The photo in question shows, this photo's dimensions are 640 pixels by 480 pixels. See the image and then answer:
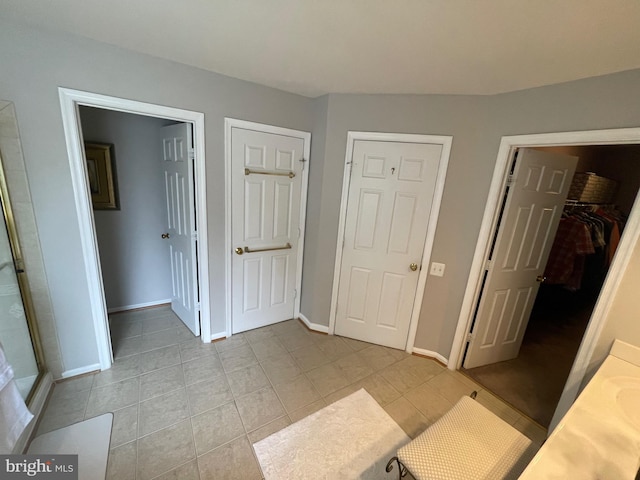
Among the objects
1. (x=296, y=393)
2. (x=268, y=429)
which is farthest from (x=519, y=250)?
(x=268, y=429)

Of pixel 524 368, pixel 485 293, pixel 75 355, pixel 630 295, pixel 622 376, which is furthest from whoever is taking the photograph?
pixel 524 368

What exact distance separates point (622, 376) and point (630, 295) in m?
0.42

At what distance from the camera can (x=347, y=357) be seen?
7.68 feet

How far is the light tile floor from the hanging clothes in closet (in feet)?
6.53

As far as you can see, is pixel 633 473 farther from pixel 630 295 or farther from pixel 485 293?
pixel 485 293

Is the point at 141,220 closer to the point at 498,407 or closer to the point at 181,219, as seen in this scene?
the point at 181,219

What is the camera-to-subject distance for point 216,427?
1613mm

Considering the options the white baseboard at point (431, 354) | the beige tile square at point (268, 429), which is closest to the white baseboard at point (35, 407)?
the beige tile square at point (268, 429)

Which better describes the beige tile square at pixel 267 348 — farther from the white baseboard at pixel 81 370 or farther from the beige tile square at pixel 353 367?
the white baseboard at pixel 81 370

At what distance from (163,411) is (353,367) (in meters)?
1.48

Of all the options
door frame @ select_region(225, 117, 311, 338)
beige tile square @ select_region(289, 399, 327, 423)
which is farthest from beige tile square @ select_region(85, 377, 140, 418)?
beige tile square @ select_region(289, 399, 327, 423)

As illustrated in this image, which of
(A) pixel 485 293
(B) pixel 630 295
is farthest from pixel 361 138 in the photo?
(B) pixel 630 295

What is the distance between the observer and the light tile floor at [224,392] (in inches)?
57.2
